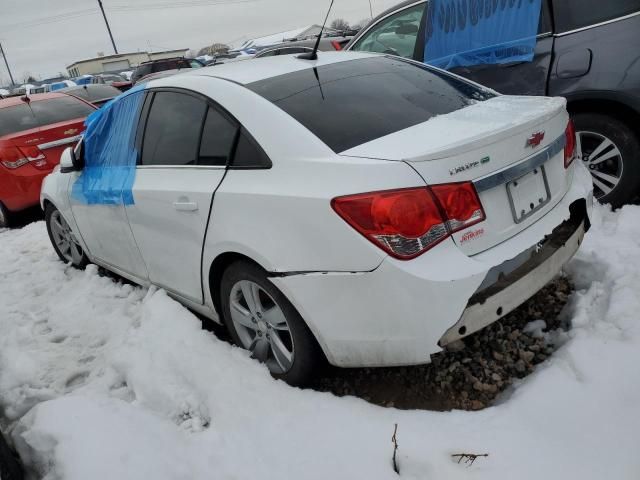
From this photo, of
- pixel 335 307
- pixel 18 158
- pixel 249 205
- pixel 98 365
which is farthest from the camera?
pixel 18 158

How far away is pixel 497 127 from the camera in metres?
2.09

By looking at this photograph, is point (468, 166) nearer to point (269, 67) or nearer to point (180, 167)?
point (269, 67)

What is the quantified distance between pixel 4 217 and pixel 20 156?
0.89 m

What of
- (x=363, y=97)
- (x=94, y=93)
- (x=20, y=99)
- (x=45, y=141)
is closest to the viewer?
(x=363, y=97)

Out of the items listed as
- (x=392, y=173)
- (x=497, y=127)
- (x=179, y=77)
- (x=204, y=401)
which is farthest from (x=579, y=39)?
(x=204, y=401)

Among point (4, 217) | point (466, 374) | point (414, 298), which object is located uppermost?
point (414, 298)

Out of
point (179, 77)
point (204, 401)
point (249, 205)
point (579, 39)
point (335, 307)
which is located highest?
point (179, 77)

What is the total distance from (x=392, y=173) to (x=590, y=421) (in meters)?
1.22

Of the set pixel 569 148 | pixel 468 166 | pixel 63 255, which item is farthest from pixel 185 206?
pixel 63 255

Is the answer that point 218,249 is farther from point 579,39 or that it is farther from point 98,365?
point 579,39

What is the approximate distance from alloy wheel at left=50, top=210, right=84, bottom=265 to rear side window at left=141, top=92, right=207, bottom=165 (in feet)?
5.54

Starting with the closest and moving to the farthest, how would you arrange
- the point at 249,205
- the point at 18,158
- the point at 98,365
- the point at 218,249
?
1. the point at 249,205
2. the point at 218,249
3. the point at 98,365
4. the point at 18,158

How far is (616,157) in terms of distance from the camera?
3486 millimetres

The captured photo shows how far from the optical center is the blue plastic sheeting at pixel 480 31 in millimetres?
3715
